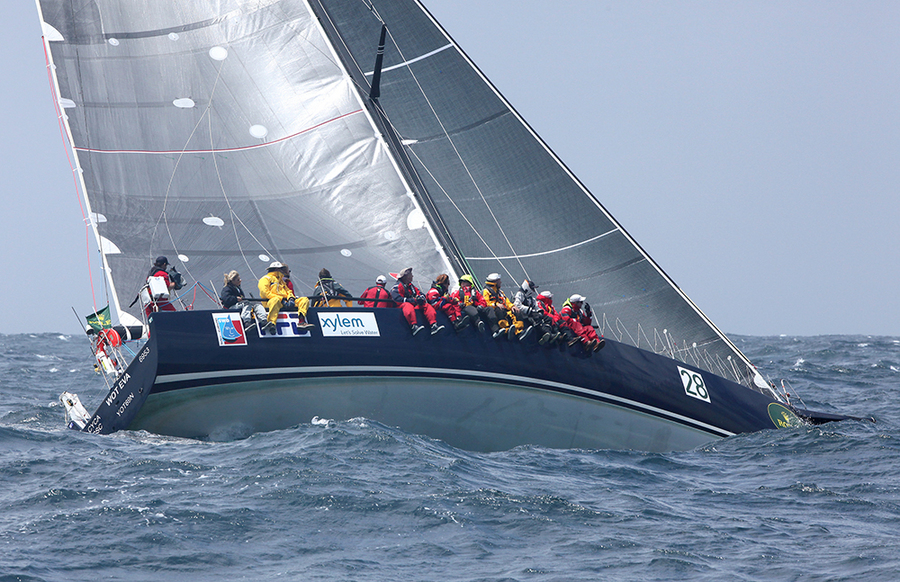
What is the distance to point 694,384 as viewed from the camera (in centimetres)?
1274

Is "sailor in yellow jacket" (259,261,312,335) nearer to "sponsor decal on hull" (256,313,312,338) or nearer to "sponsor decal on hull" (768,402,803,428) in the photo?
"sponsor decal on hull" (256,313,312,338)

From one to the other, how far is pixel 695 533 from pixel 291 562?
3.62 meters

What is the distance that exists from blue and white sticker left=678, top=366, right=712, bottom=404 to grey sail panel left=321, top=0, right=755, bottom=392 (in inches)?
49.1

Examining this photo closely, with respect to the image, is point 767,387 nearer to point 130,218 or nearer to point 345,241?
point 345,241

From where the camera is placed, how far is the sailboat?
1038 cm

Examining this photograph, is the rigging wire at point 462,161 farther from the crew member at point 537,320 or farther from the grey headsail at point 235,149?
the crew member at point 537,320

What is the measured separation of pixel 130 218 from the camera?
12.9 meters

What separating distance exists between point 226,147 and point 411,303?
4.06 m

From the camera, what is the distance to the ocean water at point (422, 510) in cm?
682

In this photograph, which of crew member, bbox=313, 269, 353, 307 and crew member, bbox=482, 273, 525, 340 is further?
crew member, bbox=482, 273, 525, 340

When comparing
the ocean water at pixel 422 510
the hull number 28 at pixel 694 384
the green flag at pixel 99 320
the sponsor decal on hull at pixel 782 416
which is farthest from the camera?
the sponsor decal on hull at pixel 782 416

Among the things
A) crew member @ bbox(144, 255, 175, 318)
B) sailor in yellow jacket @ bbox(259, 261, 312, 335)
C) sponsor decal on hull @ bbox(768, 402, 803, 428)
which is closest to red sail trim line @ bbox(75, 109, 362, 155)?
crew member @ bbox(144, 255, 175, 318)

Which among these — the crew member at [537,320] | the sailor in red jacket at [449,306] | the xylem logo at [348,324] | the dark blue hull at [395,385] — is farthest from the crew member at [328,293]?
the crew member at [537,320]

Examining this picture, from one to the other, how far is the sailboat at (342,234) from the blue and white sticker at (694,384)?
0.11 m
